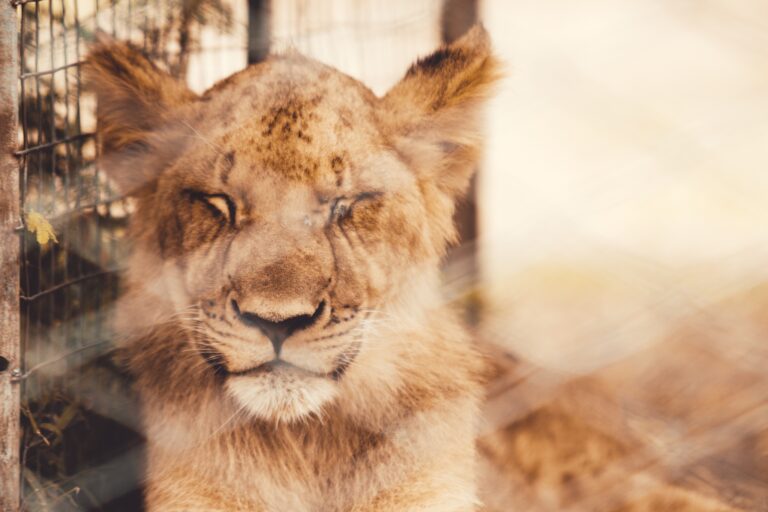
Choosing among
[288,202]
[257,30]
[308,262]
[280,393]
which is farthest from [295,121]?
[257,30]

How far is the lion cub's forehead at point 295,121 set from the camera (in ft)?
5.63

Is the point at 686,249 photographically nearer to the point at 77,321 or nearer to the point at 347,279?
the point at 347,279

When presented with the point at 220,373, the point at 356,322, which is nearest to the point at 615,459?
the point at 356,322

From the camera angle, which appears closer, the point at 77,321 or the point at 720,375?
the point at 77,321

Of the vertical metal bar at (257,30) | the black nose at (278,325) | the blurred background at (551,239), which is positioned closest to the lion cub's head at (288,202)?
the black nose at (278,325)

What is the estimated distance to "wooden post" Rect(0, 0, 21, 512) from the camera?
5.41 feet

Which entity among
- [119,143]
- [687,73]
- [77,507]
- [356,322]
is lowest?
[77,507]

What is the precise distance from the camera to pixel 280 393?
1.61 meters

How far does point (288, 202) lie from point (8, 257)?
0.57 m

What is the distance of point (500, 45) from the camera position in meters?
2.04

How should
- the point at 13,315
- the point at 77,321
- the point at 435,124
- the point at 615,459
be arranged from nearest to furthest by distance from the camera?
1. the point at 13,315
2. the point at 435,124
3. the point at 615,459
4. the point at 77,321

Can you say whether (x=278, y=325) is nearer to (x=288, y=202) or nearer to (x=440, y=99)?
(x=288, y=202)

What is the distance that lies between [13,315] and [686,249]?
6.88 ft

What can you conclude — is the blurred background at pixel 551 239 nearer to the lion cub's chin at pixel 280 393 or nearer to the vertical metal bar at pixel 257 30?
the vertical metal bar at pixel 257 30
